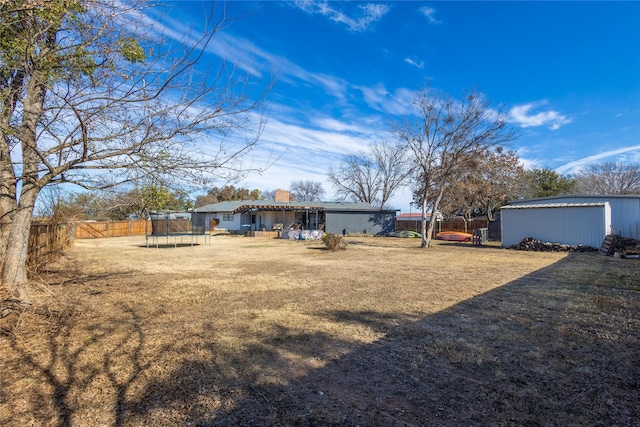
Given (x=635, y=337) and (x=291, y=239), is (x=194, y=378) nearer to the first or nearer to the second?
(x=635, y=337)

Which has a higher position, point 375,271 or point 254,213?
point 254,213

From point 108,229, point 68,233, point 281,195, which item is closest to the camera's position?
point 68,233

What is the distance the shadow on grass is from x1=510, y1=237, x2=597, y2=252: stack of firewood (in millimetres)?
12721

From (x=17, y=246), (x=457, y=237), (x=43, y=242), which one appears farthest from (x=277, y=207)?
(x=17, y=246)

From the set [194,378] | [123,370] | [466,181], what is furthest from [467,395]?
[466,181]

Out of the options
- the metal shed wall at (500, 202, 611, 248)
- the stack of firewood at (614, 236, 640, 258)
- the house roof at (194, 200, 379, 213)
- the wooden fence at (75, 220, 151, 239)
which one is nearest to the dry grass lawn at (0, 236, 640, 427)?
the stack of firewood at (614, 236, 640, 258)

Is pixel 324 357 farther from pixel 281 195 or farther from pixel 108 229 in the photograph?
pixel 108 229

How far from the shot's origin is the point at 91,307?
527cm

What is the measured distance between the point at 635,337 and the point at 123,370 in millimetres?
5653

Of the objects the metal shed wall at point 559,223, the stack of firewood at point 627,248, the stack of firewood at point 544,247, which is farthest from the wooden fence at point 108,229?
the stack of firewood at point 627,248

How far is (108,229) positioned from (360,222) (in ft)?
70.2

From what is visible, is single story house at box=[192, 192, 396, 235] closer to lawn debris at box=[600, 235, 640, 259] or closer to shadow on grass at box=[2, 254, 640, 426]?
lawn debris at box=[600, 235, 640, 259]

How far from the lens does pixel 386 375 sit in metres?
3.05

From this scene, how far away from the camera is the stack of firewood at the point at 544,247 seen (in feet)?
49.5
